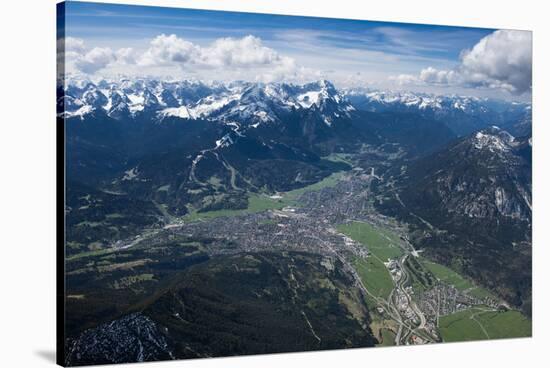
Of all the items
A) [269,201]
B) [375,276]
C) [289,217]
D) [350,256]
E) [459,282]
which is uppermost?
[269,201]

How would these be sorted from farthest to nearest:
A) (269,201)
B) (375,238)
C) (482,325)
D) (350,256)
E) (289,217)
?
1. (269,201)
2. (375,238)
3. (289,217)
4. (350,256)
5. (482,325)

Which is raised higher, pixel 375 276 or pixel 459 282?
pixel 375 276

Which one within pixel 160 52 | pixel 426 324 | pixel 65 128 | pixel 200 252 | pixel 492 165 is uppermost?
pixel 160 52

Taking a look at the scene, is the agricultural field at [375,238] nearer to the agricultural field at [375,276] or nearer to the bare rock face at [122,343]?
the agricultural field at [375,276]

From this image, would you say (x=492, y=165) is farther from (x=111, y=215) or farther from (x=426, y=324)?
(x=111, y=215)

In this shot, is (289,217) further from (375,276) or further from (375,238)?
(375,276)

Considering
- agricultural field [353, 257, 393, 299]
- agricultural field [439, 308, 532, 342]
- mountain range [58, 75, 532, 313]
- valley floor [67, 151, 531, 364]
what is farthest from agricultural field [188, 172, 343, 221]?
agricultural field [439, 308, 532, 342]

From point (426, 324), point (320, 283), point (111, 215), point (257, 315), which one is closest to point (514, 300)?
point (426, 324)

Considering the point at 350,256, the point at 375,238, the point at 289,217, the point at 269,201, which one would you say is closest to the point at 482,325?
the point at 375,238

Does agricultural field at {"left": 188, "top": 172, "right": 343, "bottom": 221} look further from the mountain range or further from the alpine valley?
the mountain range
